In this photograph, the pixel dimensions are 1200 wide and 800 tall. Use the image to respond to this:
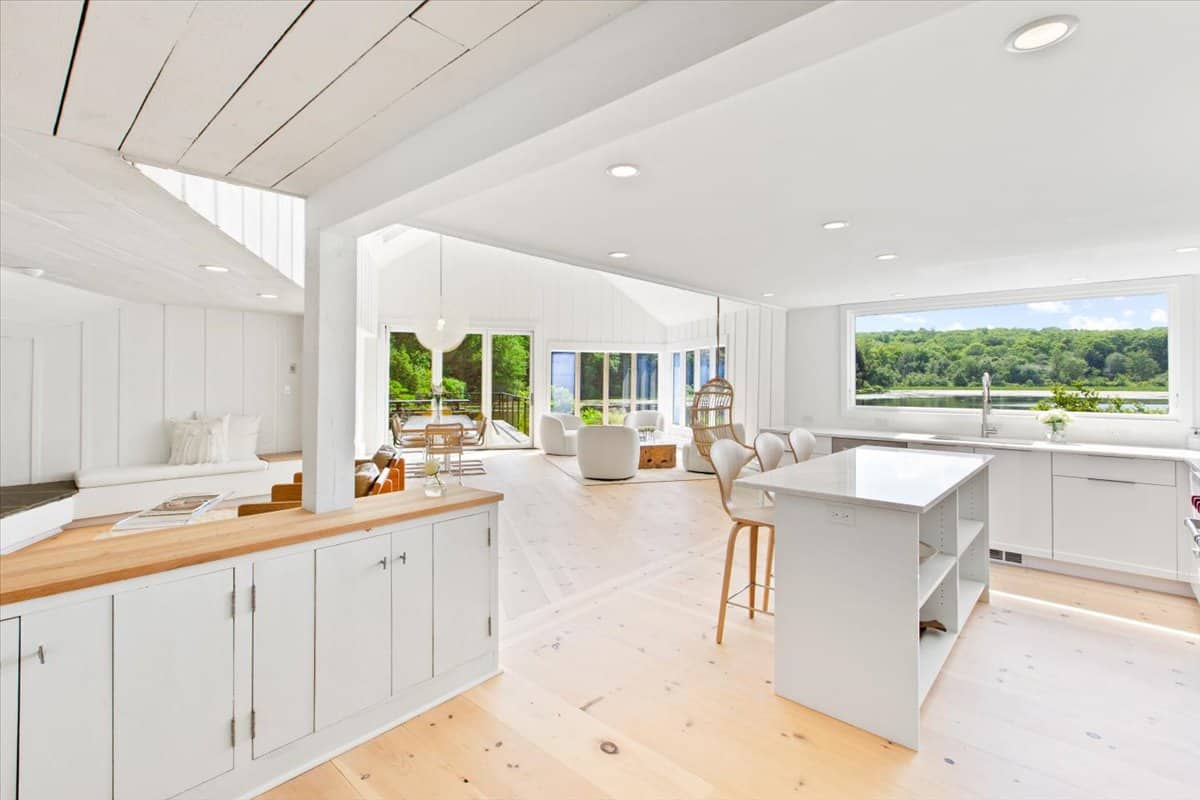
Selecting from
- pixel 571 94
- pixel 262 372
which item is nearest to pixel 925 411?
pixel 571 94

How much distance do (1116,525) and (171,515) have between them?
6.67 metres

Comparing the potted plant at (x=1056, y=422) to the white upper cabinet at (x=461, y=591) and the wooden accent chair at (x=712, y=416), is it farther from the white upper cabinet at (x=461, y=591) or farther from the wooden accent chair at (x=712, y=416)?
the white upper cabinet at (x=461, y=591)

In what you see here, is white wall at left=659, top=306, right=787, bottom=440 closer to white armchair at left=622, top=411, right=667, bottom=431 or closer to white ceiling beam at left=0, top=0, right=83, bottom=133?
white armchair at left=622, top=411, right=667, bottom=431

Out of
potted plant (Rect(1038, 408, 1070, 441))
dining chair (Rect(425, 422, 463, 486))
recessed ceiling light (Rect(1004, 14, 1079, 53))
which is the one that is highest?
recessed ceiling light (Rect(1004, 14, 1079, 53))

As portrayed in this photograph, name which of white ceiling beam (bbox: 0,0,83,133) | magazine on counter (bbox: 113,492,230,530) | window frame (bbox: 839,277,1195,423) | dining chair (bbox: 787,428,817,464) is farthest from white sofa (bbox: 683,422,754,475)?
white ceiling beam (bbox: 0,0,83,133)

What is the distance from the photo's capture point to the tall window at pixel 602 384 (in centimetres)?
1069

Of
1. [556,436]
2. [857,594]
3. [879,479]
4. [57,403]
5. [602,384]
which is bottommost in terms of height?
[857,594]

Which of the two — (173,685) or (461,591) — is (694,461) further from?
(173,685)

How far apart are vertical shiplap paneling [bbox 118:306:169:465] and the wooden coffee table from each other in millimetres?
6009

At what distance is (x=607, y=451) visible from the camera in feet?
23.1

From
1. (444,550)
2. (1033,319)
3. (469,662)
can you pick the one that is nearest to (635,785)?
(469,662)

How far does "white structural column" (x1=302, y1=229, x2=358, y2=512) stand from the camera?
2148 millimetres

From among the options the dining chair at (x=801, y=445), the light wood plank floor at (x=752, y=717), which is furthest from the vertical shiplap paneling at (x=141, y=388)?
the dining chair at (x=801, y=445)

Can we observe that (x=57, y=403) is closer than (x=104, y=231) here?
No
